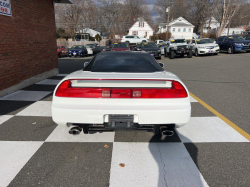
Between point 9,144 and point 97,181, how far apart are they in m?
A: 1.72

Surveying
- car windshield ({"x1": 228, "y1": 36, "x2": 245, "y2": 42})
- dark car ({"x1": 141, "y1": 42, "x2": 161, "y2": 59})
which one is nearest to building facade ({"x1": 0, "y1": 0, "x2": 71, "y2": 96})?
dark car ({"x1": 141, "y1": 42, "x2": 161, "y2": 59})

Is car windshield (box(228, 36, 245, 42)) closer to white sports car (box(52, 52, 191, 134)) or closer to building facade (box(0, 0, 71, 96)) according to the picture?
building facade (box(0, 0, 71, 96))

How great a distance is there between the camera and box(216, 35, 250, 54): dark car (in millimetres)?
17391

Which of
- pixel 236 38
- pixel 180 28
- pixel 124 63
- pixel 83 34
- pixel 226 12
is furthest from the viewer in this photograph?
pixel 83 34

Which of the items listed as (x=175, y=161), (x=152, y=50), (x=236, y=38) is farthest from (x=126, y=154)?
(x=236, y=38)

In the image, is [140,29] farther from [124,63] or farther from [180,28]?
[124,63]

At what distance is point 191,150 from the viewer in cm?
284

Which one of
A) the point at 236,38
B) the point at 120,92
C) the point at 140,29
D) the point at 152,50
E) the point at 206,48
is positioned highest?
the point at 140,29

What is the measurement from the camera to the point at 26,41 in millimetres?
6695

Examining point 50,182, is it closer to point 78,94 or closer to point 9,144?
point 78,94

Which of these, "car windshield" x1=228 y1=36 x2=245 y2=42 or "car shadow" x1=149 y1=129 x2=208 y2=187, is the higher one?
"car windshield" x1=228 y1=36 x2=245 y2=42

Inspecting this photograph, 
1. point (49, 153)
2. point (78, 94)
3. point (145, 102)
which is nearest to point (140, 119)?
point (145, 102)

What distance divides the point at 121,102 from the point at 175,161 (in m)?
1.09

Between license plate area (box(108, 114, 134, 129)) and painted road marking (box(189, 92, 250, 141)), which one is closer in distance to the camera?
license plate area (box(108, 114, 134, 129))
